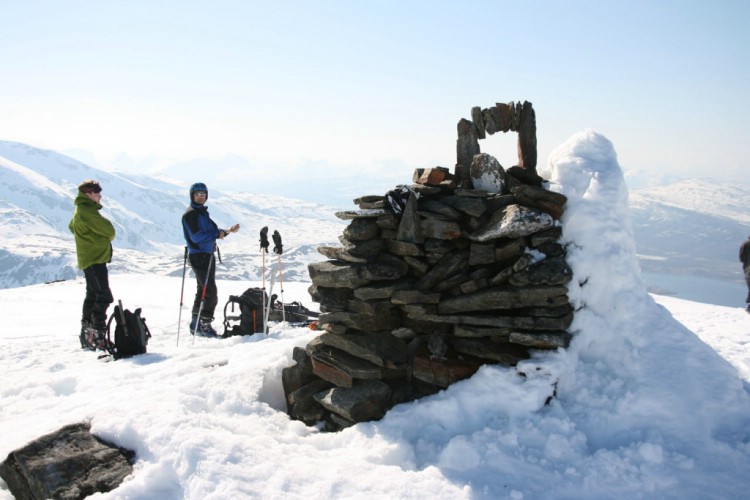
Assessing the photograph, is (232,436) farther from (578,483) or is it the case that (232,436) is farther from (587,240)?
(587,240)

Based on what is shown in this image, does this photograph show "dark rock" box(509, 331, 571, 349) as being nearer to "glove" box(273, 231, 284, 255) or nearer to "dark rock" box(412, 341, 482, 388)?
"dark rock" box(412, 341, 482, 388)

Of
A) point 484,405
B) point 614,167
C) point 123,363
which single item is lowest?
point 123,363

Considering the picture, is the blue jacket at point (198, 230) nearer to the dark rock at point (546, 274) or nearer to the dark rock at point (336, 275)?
the dark rock at point (336, 275)

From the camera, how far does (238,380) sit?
296 inches

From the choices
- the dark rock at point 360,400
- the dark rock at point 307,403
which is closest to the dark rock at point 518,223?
the dark rock at point 360,400

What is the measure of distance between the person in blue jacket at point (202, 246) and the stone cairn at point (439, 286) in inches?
202

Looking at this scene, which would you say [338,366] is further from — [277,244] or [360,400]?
[277,244]

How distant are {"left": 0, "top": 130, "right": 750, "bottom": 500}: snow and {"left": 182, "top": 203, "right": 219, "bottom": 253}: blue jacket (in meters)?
4.18

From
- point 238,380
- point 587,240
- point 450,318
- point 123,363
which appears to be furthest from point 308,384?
point 587,240

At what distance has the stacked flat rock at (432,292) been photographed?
6.38 metres

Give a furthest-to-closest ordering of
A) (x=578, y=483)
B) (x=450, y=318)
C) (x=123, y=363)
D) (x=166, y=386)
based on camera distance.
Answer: (x=123, y=363) → (x=166, y=386) → (x=450, y=318) → (x=578, y=483)

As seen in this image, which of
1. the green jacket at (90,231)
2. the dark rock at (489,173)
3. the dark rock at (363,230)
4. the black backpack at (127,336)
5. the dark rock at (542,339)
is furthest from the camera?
the green jacket at (90,231)

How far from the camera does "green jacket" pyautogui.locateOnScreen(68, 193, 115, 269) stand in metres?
10.4

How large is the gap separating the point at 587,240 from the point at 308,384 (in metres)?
5.00
